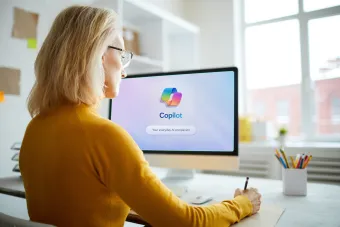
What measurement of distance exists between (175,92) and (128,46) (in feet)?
3.50

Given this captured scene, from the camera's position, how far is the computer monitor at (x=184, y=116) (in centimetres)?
125

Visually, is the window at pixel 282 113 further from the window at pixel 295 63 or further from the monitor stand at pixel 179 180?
the monitor stand at pixel 179 180

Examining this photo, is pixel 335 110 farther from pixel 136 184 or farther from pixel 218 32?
pixel 136 184

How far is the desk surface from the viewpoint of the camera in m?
0.83

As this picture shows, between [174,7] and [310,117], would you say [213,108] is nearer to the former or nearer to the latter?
[310,117]

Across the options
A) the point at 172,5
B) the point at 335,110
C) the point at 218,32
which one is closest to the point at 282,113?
the point at 335,110

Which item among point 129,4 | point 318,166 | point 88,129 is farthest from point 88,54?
point 318,166

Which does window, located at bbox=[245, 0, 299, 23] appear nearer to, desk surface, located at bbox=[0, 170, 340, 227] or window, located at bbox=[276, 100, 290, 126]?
window, located at bbox=[276, 100, 290, 126]

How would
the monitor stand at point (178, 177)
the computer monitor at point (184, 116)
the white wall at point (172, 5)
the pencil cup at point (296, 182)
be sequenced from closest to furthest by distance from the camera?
the pencil cup at point (296, 182) → the computer monitor at point (184, 116) → the monitor stand at point (178, 177) → the white wall at point (172, 5)

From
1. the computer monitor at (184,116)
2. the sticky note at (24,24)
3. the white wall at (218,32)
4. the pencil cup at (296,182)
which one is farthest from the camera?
the white wall at (218,32)

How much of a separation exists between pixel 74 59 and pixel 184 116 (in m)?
0.68

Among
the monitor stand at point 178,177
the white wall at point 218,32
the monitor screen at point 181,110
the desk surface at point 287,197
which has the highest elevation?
the white wall at point 218,32

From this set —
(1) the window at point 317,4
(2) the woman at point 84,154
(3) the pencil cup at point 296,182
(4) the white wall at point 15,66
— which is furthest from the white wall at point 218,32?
(2) the woman at point 84,154

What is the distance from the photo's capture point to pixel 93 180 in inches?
25.7
